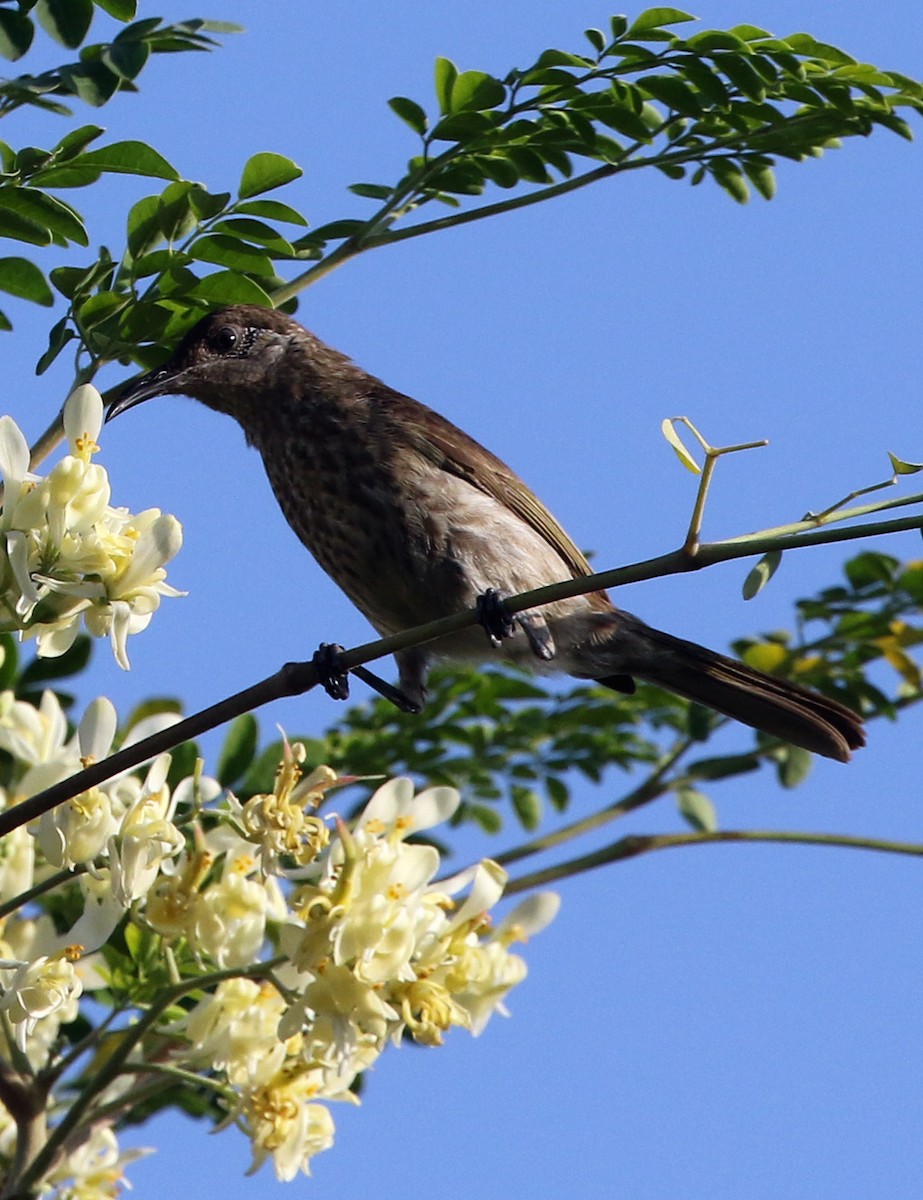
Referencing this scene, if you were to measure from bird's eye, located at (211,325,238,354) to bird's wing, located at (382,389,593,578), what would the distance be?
476mm

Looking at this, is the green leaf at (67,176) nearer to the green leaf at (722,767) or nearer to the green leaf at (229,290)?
the green leaf at (229,290)

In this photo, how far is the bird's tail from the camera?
4.20 m

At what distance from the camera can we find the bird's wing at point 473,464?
4680 mm

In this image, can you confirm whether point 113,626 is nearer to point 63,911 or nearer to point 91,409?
point 91,409

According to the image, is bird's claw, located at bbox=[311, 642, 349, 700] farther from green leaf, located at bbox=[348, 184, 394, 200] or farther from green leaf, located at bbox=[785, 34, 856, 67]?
green leaf, located at bbox=[785, 34, 856, 67]

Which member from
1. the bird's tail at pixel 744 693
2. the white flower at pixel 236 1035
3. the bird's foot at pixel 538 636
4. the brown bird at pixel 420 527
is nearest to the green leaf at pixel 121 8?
the brown bird at pixel 420 527

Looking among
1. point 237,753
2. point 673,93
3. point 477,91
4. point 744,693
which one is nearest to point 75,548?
point 237,753

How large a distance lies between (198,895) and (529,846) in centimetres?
121

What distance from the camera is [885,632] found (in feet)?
14.1

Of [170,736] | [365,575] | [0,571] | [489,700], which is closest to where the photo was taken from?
[170,736]

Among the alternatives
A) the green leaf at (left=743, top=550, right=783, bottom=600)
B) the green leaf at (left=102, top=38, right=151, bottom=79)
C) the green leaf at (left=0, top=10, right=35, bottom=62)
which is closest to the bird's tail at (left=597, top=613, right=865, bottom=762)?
the green leaf at (left=743, top=550, right=783, bottom=600)

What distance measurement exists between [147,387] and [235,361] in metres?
0.77

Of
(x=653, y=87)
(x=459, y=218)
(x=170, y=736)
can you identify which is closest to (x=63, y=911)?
(x=170, y=736)

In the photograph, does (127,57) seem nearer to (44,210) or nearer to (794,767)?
(44,210)
